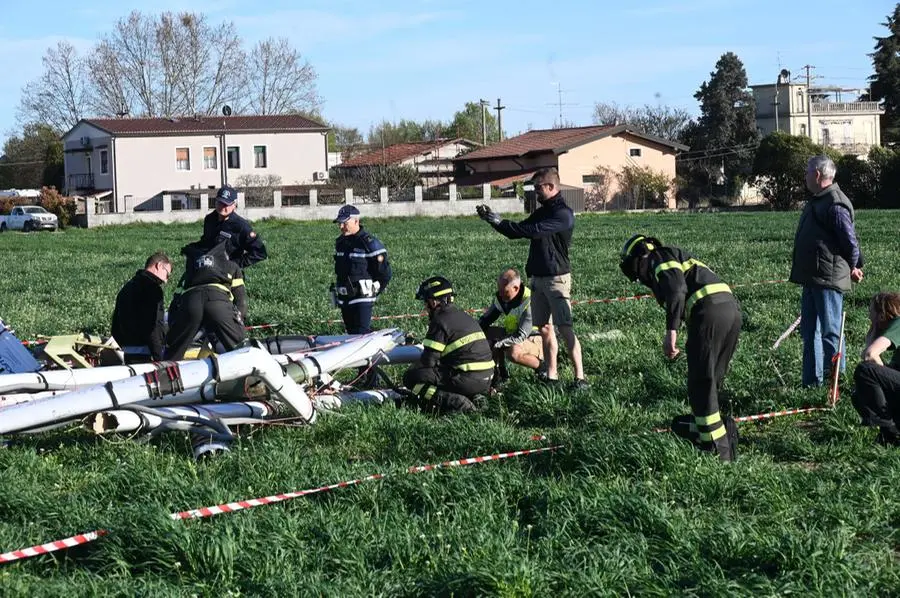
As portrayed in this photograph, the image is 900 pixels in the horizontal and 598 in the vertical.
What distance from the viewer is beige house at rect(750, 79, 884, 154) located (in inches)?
3996

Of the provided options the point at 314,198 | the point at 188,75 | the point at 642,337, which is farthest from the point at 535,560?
the point at 188,75

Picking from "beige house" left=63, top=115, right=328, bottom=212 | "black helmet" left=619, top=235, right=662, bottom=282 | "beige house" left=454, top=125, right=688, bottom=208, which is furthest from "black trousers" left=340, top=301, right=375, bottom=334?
"beige house" left=63, top=115, right=328, bottom=212

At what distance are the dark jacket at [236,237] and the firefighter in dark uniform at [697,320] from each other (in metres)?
6.14

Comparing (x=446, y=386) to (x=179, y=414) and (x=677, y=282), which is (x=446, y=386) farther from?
(x=677, y=282)

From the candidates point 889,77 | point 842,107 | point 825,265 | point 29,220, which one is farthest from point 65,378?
point 842,107

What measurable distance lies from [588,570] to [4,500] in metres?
3.61

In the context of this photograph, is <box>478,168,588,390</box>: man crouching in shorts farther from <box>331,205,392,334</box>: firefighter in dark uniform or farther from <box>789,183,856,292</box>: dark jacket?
<box>789,183,856,292</box>: dark jacket

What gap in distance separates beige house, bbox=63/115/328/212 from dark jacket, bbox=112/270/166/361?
2715 inches

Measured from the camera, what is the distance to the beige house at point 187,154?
261ft

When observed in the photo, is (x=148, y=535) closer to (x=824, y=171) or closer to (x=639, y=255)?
(x=639, y=255)

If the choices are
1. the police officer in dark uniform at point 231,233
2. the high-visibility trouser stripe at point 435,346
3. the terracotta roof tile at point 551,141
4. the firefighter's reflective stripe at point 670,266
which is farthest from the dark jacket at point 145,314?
the terracotta roof tile at point 551,141

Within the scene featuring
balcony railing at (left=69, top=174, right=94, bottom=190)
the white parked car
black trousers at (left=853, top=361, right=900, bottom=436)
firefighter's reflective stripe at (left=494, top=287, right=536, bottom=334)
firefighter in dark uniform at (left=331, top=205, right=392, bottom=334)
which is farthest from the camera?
balcony railing at (left=69, top=174, right=94, bottom=190)

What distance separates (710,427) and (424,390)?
2.71m

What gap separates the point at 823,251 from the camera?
974 cm
